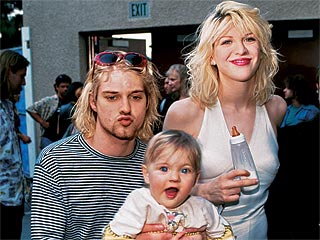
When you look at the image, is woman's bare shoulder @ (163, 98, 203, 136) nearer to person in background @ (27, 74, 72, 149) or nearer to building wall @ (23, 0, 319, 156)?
person in background @ (27, 74, 72, 149)

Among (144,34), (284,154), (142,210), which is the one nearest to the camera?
(142,210)

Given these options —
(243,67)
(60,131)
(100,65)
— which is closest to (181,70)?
(60,131)

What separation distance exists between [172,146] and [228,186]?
0.49 metres

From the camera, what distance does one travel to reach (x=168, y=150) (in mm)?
2049

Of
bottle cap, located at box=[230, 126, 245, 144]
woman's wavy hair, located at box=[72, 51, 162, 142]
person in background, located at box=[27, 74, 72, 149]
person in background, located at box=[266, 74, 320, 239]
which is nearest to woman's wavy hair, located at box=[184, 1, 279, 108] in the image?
bottle cap, located at box=[230, 126, 245, 144]

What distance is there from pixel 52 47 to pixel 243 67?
6.82m

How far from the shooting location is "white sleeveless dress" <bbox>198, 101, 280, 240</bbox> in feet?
8.63

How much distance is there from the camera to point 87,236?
210 cm

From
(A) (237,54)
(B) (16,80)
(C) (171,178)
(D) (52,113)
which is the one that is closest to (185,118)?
(A) (237,54)

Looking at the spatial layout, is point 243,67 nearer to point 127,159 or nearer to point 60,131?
point 127,159

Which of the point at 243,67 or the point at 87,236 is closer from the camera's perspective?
the point at 87,236

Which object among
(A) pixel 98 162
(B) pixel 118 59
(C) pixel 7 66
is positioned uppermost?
(B) pixel 118 59

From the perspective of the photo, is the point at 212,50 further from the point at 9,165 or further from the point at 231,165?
the point at 9,165

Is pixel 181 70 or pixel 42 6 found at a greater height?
pixel 42 6
